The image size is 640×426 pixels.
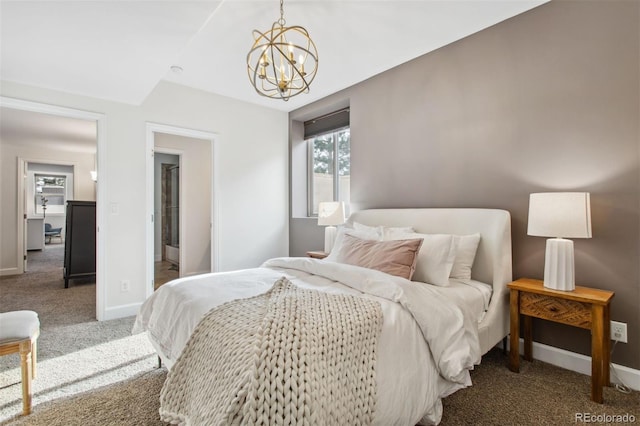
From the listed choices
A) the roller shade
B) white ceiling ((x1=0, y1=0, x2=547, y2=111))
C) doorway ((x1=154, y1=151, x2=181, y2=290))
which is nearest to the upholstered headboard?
white ceiling ((x1=0, y1=0, x2=547, y2=111))

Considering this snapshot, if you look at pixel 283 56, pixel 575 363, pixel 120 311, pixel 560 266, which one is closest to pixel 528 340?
pixel 575 363

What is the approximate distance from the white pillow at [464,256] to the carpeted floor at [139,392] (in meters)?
0.65

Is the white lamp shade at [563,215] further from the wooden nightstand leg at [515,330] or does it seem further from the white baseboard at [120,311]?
the white baseboard at [120,311]

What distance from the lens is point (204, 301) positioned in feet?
5.26

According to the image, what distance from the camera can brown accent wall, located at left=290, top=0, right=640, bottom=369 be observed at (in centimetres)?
196

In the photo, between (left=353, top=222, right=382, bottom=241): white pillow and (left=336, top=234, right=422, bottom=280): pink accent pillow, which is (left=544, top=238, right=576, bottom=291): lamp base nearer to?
(left=336, top=234, right=422, bottom=280): pink accent pillow

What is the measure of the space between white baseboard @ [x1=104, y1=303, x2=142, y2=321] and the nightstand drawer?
340 centimetres

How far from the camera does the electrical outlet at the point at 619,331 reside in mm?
1959

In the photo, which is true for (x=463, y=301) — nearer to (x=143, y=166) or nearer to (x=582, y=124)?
(x=582, y=124)

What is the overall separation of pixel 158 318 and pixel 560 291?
2.46 metres

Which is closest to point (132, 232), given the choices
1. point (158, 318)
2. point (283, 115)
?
point (158, 318)

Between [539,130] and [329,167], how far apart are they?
260 cm

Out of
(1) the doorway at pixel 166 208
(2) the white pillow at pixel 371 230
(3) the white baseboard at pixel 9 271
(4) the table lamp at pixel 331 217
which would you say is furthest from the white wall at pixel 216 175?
(1) the doorway at pixel 166 208

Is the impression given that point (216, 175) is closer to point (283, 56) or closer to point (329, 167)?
point (329, 167)
